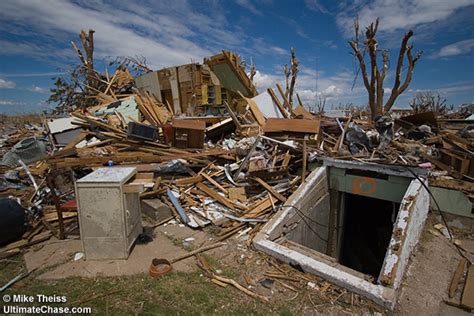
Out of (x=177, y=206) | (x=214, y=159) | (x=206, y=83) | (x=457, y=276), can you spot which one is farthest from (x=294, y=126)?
(x=206, y=83)

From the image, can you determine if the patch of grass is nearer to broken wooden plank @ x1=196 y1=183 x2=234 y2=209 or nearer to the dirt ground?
the dirt ground

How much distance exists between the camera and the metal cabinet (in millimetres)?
3234

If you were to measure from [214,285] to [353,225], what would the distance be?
19.1 feet

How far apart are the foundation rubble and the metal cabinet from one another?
29 centimetres

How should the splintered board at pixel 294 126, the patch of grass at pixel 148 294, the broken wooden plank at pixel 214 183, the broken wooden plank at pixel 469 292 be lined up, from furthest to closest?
the splintered board at pixel 294 126 < the broken wooden plank at pixel 214 183 < the broken wooden plank at pixel 469 292 < the patch of grass at pixel 148 294

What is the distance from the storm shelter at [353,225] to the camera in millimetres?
3133

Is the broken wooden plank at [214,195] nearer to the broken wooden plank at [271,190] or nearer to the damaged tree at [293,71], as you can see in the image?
the broken wooden plank at [271,190]

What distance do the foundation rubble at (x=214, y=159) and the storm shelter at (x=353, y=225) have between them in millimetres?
308

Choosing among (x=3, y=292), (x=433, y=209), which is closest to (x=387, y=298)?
(x=433, y=209)

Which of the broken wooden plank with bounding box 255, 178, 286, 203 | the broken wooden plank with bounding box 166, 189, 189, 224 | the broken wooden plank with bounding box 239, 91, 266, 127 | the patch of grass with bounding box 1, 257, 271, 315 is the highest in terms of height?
the broken wooden plank with bounding box 239, 91, 266, 127

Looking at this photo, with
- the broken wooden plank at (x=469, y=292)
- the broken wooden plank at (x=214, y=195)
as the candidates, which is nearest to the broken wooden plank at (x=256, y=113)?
the broken wooden plank at (x=214, y=195)

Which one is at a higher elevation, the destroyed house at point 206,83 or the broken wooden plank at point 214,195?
the destroyed house at point 206,83

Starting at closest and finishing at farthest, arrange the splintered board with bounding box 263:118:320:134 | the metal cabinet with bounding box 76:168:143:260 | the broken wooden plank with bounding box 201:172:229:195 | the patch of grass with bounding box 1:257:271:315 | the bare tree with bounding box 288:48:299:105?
the patch of grass with bounding box 1:257:271:315, the metal cabinet with bounding box 76:168:143:260, the broken wooden plank with bounding box 201:172:229:195, the splintered board with bounding box 263:118:320:134, the bare tree with bounding box 288:48:299:105

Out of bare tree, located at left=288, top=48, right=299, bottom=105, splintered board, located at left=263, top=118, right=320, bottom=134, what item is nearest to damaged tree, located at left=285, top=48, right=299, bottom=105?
bare tree, located at left=288, top=48, right=299, bottom=105
